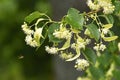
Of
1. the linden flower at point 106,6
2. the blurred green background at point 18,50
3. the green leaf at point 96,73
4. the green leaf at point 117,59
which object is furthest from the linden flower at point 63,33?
the blurred green background at point 18,50

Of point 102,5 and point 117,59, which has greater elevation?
point 117,59

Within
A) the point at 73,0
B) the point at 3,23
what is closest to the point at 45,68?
the point at 3,23

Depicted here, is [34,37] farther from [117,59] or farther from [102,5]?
[117,59]

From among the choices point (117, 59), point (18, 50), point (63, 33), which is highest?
point (18, 50)

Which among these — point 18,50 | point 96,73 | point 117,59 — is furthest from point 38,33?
point 18,50

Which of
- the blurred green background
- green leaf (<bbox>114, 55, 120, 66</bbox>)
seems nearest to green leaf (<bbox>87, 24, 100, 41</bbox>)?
green leaf (<bbox>114, 55, 120, 66</bbox>)

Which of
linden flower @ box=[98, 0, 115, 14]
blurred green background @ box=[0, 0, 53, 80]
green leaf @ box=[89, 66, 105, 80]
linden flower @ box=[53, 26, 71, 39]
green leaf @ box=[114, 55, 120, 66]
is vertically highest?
blurred green background @ box=[0, 0, 53, 80]

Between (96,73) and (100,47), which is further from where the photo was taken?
(96,73)

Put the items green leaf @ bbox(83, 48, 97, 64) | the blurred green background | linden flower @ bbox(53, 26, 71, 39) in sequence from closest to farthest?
linden flower @ bbox(53, 26, 71, 39) → green leaf @ bbox(83, 48, 97, 64) → the blurred green background

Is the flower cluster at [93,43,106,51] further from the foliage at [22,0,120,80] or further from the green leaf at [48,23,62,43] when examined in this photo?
the green leaf at [48,23,62,43]
